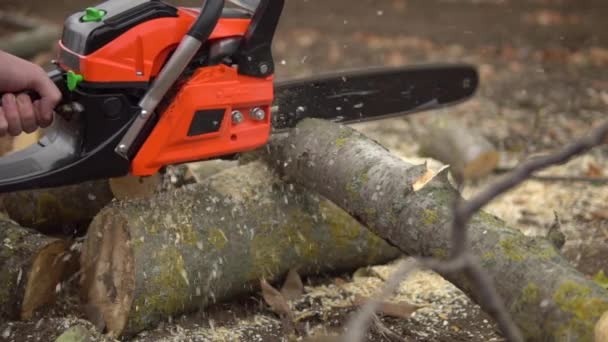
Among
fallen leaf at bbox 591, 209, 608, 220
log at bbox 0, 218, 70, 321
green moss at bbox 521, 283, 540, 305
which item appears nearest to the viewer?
green moss at bbox 521, 283, 540, 305

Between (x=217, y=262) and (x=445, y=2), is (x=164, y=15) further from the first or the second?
(x=445, y=2)

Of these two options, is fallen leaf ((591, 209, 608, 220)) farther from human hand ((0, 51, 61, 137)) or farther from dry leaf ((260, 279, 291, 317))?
human hand ((0, 51, 61, 137))

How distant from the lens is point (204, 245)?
286 cm

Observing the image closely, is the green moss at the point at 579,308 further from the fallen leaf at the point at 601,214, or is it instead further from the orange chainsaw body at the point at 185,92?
the fallen leaf at the point at 601,214

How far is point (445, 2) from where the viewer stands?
353 inches

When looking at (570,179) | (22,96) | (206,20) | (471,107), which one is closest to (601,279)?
(570,179)

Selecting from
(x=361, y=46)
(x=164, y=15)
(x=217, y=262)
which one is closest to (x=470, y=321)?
(x=217, y=262)

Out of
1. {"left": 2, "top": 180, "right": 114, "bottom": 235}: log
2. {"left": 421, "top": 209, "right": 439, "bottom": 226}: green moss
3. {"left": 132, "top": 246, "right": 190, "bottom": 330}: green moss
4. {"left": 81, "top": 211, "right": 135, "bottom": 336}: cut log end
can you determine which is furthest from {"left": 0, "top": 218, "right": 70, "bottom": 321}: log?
{"left": 421, "top": 209, "right": 439, "bottom": 226}: green moss

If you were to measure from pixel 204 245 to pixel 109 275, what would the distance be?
0.31 metres

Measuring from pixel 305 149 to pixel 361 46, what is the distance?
4.62 metres

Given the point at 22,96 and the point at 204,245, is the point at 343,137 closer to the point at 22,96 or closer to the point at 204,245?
the point at 204,245

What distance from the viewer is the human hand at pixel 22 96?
2484mm

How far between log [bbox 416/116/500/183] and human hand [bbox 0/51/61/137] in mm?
2228

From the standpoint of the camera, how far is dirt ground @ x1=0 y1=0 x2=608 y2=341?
2936 millimetres
